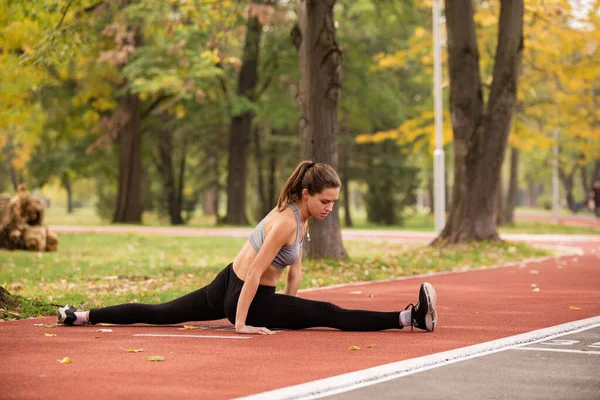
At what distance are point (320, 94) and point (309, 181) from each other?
932 centimetres

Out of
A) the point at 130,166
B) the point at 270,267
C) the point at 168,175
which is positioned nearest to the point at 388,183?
the point at 130,166

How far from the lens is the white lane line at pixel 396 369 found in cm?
607

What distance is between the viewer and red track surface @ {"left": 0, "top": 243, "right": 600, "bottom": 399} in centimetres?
631

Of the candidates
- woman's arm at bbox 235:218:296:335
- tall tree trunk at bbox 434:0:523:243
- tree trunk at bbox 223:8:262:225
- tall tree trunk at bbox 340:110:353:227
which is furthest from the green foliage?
woman's arm at bbox 235:218:296:335

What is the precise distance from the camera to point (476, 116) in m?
22.7

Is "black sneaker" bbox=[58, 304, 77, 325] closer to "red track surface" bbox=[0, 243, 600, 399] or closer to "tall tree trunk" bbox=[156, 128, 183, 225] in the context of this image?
"red track surface" bbox=[0, 243, 600, 399]

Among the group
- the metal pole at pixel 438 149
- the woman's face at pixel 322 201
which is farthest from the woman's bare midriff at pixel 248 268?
the metal pole at pixel 438 149

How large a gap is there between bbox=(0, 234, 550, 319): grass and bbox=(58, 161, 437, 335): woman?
2.65 meters

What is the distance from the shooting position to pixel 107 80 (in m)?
43.0

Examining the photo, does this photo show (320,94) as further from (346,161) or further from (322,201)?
(346,161)

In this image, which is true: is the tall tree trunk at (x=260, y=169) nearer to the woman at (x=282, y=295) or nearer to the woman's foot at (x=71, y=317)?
the woman's foot at (x=71, y=317)

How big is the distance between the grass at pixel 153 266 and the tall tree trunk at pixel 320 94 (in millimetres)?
640

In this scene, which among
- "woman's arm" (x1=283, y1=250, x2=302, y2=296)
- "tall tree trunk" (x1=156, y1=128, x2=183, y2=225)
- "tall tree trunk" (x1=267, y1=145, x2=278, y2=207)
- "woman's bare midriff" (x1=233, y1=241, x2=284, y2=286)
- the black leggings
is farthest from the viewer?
"tall tree trunk" (x1=156, y1=128, x2=183, y2=225)

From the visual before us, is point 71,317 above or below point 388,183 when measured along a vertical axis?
below
